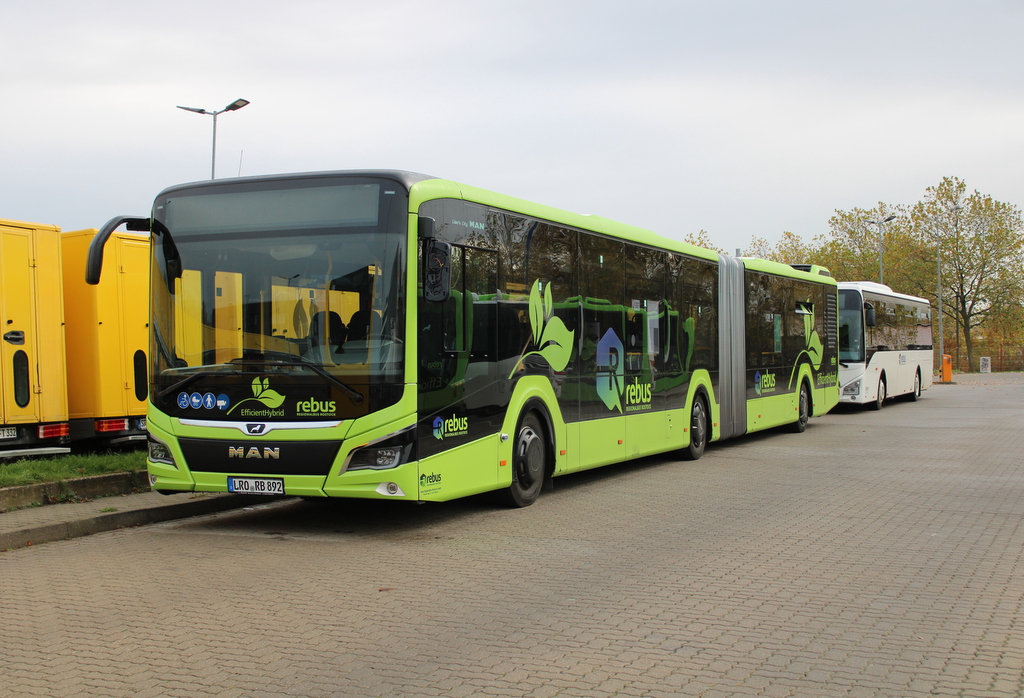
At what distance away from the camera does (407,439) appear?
8.29 meters

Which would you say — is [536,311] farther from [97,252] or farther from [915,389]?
[915,389]

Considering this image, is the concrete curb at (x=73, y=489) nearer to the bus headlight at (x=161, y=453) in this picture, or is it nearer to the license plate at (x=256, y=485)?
the bus headlight at (x=161, y=453)

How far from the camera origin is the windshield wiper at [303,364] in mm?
8211

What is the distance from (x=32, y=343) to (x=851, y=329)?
2033 centimetres

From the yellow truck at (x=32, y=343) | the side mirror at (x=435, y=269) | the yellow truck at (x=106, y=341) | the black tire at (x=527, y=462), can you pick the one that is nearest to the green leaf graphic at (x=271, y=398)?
the side mirror at (x=435, y=269)

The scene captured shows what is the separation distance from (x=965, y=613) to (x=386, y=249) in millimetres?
5066

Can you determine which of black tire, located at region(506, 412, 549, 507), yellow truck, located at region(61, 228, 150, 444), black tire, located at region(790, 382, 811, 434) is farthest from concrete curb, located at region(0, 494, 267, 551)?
black tire, located at region(790, 382, 811, 434)

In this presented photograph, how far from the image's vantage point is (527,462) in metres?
10.2

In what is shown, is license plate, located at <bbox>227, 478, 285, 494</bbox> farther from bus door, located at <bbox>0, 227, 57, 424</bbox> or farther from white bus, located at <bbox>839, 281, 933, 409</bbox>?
white bus, located at <bbox>839, 281, 933, 409</bbox>

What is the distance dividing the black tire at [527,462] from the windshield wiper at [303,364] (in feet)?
7.43

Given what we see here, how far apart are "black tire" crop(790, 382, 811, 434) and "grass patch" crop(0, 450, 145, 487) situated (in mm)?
13085

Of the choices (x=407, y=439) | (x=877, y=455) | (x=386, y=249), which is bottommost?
(x=877, y=455)

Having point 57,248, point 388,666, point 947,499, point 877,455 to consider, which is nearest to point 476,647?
point 388,666

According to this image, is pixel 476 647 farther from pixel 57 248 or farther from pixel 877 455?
pixel 877 455
